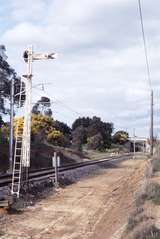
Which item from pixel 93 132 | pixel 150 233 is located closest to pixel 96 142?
pixel 93 132

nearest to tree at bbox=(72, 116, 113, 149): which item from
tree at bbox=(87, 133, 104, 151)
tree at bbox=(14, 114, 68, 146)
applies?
tree at bbox=(87, 133, 104, 151)

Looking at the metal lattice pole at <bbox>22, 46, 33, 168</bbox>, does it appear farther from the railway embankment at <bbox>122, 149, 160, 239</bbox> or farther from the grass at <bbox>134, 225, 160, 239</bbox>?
the grass at <bbox>134, 225, 160, 239</bbox>

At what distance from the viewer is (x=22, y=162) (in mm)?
24156

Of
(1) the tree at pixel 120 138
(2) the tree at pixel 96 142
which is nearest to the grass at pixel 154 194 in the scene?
(2) the tree at pixel 96 142

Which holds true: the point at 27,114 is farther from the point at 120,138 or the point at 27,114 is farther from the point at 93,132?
the point at 120,138

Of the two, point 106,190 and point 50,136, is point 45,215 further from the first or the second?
point 50,136

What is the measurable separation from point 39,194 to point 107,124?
12150cm

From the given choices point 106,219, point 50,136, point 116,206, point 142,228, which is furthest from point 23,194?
point 50,136

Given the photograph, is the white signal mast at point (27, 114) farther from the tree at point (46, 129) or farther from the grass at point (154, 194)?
the tree at point (46, 129)

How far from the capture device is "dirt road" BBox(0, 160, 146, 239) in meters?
16.1

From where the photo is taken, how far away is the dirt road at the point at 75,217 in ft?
52.8

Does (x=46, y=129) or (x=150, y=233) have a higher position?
(x=46, y=129)

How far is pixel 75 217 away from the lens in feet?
63.1

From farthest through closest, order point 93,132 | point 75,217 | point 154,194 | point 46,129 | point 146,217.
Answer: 1. point 93,132
2. point 46,129
3. point 154,194
4. point 75,217
5. point 146,217
